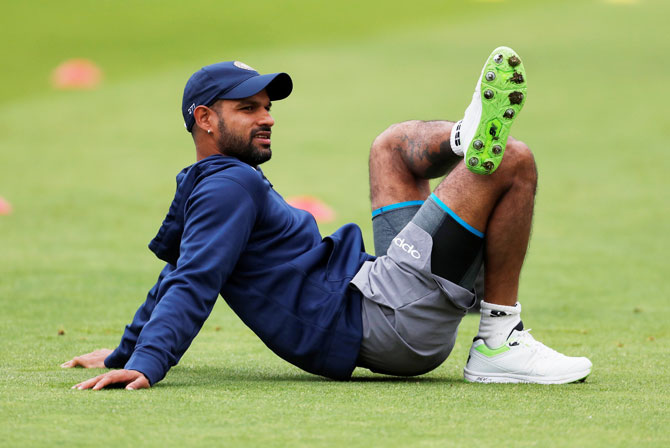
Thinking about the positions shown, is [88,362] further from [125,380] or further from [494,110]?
Result: [494,110]

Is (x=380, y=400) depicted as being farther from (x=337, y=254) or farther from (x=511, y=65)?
(x=511, y=65)

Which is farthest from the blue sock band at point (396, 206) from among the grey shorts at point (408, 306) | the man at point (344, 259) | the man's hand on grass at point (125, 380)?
the man's hand on grass at point (125, 380)

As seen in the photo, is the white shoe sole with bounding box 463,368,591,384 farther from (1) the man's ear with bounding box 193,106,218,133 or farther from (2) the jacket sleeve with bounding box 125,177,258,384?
(1) the man's ear with bounding box 193,106,218,133

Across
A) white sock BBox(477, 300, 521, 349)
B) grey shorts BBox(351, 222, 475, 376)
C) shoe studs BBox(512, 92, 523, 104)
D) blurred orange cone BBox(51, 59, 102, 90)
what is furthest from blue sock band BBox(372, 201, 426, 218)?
blurred orange cone BBox(51, 59, 102, 90)

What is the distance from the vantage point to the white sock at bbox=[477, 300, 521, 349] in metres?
2.98

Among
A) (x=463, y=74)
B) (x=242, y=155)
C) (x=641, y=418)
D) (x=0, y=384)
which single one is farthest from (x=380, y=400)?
(x=463, y=74)

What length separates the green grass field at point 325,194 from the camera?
242 cm

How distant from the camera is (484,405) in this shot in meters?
2.60

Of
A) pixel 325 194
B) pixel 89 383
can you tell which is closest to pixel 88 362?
pixel 89 383

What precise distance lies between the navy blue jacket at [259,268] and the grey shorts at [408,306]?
6 cm

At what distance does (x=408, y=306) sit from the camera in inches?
115

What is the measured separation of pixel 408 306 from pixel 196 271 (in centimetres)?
64

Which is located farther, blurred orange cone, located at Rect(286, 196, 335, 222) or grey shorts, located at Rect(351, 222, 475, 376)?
blurred orange cone, located at Rect(286, 196, 335, 222)

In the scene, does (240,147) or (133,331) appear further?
(133,331)
